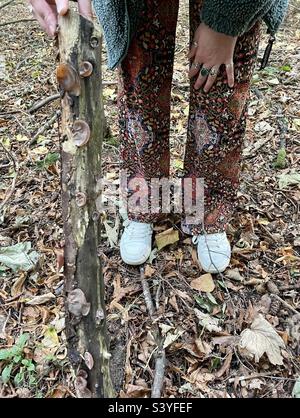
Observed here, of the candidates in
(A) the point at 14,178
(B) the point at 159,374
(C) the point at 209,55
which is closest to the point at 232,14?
(C) the point at 209,55

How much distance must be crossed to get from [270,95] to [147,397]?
6.68 feet

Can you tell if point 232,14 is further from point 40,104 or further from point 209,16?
point 40,104

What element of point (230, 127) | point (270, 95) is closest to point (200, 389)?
point (230, 127)

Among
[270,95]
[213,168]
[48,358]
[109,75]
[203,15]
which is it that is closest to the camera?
[203,15]

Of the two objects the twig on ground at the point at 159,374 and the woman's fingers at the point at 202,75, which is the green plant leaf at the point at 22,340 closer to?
the twig on ground at the point at 159,374

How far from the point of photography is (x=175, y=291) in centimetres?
155

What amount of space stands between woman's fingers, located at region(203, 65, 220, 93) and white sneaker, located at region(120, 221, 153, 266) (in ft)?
1.92

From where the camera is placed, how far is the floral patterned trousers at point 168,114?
1268mm

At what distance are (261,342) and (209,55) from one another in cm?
85

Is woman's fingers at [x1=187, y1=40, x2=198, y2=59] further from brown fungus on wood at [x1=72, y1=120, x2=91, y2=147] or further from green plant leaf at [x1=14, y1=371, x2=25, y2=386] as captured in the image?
green plant leaf at [x1=14, y1=371, x2=25, y2=386]

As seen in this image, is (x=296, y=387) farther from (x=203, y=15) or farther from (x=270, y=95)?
(x=270, y=95)

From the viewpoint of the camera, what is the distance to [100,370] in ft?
3.42

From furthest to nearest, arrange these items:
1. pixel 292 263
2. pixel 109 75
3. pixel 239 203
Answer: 1. pixel 109 75
2. pixel 239 203
3. pixel 292 263

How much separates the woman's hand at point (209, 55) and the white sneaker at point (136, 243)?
1.90 feet
